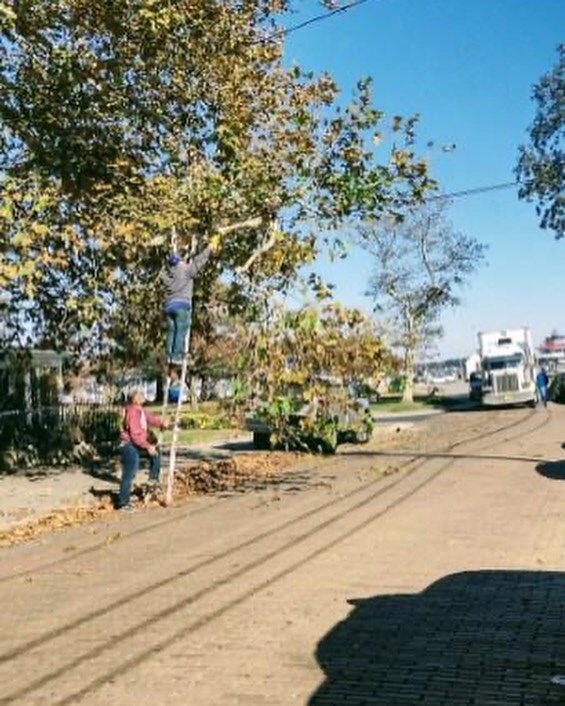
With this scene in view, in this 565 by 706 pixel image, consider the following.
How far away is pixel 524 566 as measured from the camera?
323 inches

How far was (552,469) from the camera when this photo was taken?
15219 mm

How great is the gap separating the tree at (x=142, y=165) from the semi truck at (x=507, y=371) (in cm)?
2716

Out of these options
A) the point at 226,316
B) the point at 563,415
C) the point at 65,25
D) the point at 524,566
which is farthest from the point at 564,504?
the point at 563,415

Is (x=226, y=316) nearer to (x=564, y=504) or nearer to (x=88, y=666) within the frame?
(x=564, y=504)

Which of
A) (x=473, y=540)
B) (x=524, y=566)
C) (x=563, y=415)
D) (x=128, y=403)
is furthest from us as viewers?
(x=563, y=415)

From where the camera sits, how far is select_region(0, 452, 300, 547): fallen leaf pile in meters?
12.3

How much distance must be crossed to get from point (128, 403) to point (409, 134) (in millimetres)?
6302

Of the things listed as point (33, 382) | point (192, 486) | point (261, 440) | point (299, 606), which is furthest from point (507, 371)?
point (299, 606)

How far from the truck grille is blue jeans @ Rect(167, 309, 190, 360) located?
99.3 feet

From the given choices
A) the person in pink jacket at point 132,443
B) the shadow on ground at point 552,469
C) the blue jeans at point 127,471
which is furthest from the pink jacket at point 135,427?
the shadow on ground at point 552,469

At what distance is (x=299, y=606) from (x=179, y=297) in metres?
6.82

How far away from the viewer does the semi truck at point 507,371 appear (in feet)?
135

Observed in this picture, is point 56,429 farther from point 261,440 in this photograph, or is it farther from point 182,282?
point 182,282

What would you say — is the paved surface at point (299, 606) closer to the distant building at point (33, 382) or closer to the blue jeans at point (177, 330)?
the blue jeans at point (177, 330)
